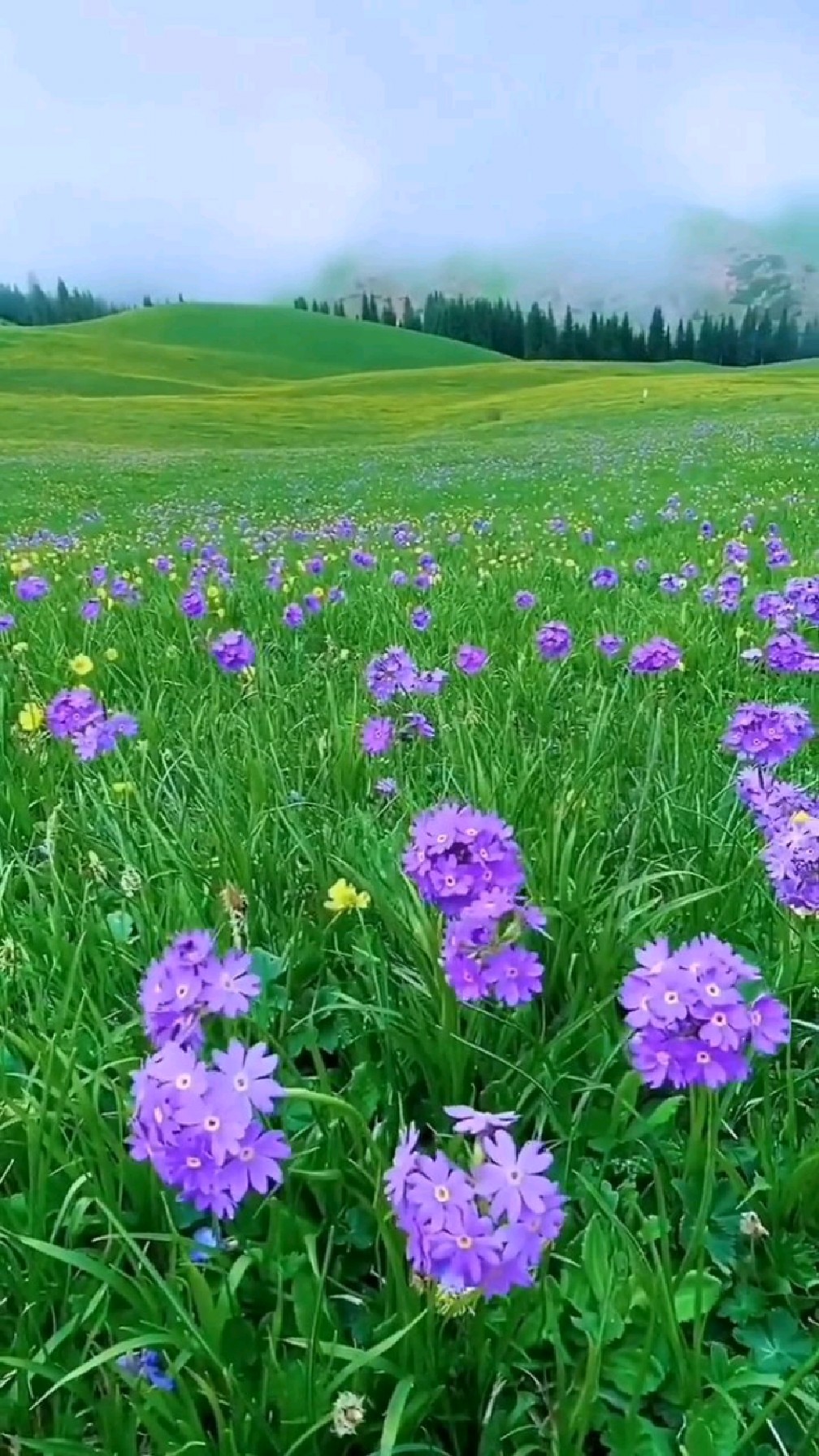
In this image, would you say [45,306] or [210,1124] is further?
[45,306]

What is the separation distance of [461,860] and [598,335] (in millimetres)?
115175

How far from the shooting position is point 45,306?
132750mm

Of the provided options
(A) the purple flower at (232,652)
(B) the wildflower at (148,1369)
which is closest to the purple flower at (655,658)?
(A) the purple flower at (232,652)

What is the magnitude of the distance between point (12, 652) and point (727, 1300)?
3647mm

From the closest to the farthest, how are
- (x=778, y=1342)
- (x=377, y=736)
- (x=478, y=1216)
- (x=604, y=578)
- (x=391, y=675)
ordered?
1. (x=478, y=1216)
2. (x=778, y=1342)
3. (x=377, y=736)
4. (x=391, y=675)
5. (x=604, y=578)

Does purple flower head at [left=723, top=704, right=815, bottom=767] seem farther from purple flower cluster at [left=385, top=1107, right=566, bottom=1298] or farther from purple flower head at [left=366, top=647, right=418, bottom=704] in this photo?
purple flower cluster at [left=385, top=1107, right=566, bottom=1298]

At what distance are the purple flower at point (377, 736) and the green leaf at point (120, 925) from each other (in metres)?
0.79

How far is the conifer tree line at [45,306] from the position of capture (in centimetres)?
13112

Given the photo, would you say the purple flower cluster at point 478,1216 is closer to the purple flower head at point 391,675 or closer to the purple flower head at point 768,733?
the purple flower head at point 768,733

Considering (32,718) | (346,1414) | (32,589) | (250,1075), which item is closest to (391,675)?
(32,718)

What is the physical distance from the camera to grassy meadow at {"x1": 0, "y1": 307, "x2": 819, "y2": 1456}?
130 cm

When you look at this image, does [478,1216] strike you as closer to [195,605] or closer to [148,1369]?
[148,1369]

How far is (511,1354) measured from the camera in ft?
4.47

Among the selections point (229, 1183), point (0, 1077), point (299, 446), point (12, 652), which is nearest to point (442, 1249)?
point (229, 1183)
